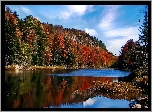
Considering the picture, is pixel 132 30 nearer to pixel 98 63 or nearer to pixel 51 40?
pixel 98 63

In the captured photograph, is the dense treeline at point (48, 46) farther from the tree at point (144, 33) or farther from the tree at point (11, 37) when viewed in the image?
the tree at point (144, 33)

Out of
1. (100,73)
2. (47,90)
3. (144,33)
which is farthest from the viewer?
(100,73)

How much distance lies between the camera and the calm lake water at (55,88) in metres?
5.09

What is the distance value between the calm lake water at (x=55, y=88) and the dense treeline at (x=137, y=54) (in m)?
0.14

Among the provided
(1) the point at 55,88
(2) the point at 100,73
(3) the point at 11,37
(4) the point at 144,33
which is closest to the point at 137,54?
(4) the point at 144,33

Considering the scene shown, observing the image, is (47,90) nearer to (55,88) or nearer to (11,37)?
(55,88)

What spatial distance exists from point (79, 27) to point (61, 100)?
1.09 metres

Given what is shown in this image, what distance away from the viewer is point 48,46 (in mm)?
5352

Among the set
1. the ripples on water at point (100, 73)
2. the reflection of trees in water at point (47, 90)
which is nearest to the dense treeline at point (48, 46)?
the ripples on water at point (100, 73)

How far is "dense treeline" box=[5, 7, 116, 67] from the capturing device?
16.8 feet

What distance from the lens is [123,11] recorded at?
5.10m

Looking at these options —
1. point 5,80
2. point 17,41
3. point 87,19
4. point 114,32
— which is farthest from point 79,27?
point 5,80

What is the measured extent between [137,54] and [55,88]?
1.30 metres

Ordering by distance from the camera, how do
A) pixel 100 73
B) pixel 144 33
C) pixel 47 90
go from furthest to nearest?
1. pixel 100 73
2. pixel 47 90
3. pixel 144 33
